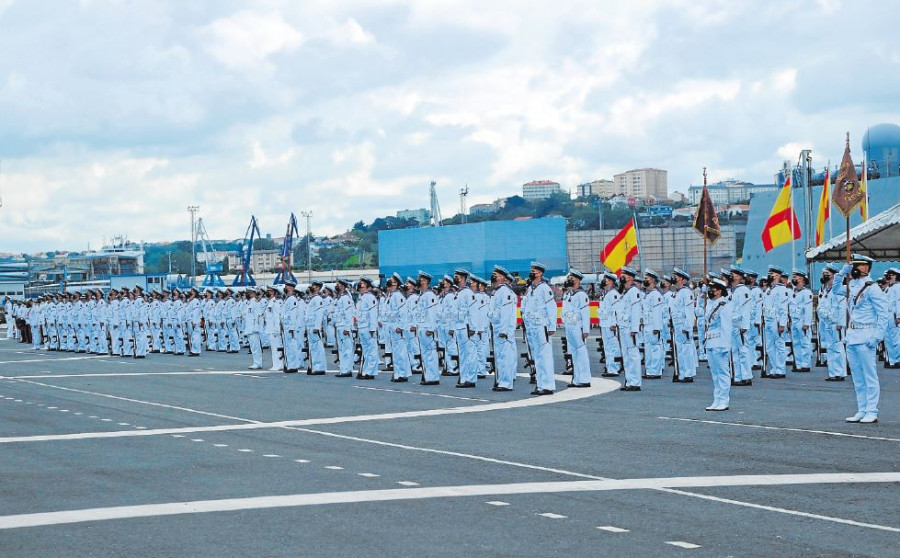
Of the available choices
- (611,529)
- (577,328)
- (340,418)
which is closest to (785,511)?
(611,529)

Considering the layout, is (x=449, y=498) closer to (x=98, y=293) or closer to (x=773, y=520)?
(x=773, y=520)

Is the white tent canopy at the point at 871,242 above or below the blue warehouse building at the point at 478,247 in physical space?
below

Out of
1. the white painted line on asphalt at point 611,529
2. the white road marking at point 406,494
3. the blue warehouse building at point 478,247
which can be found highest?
the blue warehouse building at point 478,247

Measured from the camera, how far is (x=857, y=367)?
46.8ft

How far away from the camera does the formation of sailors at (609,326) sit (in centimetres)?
1641

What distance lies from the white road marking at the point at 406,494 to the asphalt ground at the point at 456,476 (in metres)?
0.03

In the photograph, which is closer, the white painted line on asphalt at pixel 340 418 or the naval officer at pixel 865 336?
the naval officer at pixel 865 336

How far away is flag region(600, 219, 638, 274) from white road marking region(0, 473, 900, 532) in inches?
1005

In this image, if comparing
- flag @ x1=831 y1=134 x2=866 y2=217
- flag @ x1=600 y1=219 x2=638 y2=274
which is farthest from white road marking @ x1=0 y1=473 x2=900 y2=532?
flag @ x1=600 y1=219 x2=638 y2=274

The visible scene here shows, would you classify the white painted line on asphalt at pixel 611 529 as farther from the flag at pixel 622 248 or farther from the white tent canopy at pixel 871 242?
the flag at pixel 622 248

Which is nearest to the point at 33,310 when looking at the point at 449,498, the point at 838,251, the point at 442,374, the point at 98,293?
the point at 98,293

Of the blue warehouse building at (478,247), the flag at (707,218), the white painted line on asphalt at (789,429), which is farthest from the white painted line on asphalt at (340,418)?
the blue warehouse building at (478,247)

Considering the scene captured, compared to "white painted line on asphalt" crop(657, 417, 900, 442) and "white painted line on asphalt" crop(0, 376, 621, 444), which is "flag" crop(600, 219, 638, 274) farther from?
"white painted line on asphalt" crop(657, 417, 900, 442)

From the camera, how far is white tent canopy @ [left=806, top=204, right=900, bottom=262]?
2381 centimetres
